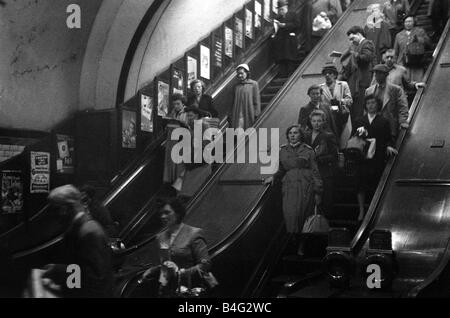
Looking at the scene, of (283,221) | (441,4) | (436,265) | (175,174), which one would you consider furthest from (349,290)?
(441,4)

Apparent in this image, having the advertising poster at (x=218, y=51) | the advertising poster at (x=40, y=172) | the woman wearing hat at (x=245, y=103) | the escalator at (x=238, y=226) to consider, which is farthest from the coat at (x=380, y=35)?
the advertising poster at (x=40, y=172)

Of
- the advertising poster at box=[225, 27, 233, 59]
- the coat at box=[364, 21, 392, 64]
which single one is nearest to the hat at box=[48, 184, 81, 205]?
the coat at box=[364, 21, 392, 64]

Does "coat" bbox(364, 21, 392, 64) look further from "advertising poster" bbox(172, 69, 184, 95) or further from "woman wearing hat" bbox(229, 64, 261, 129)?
"advertising poster" bbox(172, 69, 184, 95)

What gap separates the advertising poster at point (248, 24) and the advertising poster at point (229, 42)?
1.26 feet

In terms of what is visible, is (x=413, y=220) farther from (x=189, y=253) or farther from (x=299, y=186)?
(x=189, y=253)

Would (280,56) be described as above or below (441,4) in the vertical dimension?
below

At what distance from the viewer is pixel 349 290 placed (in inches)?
166

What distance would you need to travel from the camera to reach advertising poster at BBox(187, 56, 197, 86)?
7.82m

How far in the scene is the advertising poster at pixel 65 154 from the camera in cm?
550

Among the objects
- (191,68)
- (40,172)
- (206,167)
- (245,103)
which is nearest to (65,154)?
(40,172)

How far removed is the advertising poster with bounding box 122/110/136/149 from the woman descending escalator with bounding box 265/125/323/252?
2.28 metres

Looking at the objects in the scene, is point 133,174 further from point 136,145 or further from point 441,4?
point 441,4

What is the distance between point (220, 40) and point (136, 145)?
94.4 inches
